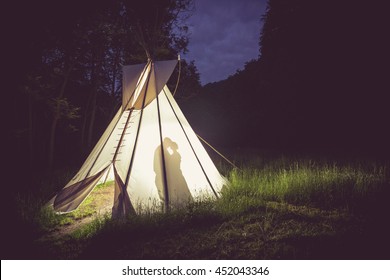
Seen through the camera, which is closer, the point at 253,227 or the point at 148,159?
the point at 253,227

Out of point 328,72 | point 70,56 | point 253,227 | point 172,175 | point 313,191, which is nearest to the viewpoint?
point 253,227

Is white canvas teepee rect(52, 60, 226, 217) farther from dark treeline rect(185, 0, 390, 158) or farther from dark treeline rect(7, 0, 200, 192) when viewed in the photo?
dark treeline rect(185, 0, 390, 158)

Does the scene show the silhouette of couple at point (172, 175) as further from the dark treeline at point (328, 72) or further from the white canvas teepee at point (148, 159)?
the dark treeline at point (328, 72)

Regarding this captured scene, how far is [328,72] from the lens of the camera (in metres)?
10.6

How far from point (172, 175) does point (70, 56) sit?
7775mm

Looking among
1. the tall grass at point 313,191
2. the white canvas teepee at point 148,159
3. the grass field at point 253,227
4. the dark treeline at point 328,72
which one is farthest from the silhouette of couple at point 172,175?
the dark treeline at point 328,72

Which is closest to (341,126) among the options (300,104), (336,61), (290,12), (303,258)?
(300,104)

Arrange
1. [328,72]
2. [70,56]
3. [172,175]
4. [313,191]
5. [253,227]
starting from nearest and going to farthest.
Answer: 1. [253,227]
2. [313,191]
3. [172,175]
4. [70,56]
5. [328,72]

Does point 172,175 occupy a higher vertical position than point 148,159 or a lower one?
lower

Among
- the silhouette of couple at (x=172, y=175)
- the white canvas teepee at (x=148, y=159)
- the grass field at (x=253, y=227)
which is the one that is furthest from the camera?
the silhouette of couple at (x=172, y=175)

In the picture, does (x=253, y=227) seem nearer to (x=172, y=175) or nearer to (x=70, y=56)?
(x=172, y=175)

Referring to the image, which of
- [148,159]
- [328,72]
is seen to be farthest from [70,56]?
[328,72]

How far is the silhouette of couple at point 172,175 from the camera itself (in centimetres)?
446
